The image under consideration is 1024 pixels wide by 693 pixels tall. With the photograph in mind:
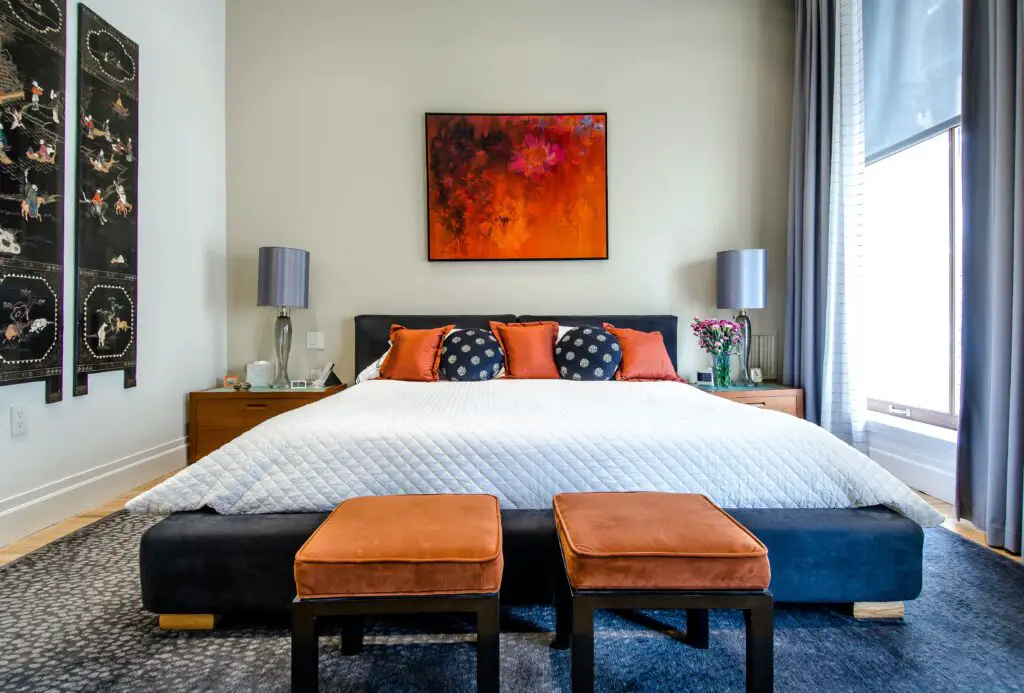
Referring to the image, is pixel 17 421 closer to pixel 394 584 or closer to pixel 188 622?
pixel 188 622

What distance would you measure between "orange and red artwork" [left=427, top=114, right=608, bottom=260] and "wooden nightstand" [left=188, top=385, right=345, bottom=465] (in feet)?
4.53

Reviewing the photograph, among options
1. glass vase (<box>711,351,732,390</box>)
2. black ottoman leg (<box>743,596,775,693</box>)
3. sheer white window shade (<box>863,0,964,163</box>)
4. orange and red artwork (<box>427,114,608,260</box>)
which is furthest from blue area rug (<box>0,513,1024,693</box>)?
orange and red artwork (<box>427,114,608,260</box>)

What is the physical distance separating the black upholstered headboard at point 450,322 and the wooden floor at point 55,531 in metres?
1.47

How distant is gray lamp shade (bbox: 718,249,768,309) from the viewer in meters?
3.34

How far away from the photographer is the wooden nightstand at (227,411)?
3123 millimetres

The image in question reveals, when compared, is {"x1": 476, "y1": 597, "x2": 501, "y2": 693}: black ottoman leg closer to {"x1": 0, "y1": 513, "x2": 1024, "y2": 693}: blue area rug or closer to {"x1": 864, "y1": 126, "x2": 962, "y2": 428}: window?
{"x1": 0, "y1": 513, "x2": 1024, "y2": 693}: blue area rug

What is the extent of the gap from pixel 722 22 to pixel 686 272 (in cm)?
180

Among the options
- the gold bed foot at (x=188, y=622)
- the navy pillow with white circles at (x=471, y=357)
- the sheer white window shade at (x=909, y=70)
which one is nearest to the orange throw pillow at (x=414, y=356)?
the navy pillow with white circles at (x=471, y=357)

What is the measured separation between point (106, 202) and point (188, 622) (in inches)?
85.7

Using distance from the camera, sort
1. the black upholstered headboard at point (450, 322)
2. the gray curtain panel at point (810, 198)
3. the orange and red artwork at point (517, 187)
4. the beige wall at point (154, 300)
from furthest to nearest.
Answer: the orange and red artwork at point (517, 187)
the black upholstered headboard at point (450, 322)
the gray curtain panel at point (810, 198)
the beige wall at point (154, 300)

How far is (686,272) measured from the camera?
3.67m

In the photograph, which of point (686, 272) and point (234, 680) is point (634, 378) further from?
point (234, 680)

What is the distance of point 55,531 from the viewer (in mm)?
2219

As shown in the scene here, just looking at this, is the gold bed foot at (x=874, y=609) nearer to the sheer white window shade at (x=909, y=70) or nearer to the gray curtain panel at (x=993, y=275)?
the gray curtain panel at (x=993, y=275)
